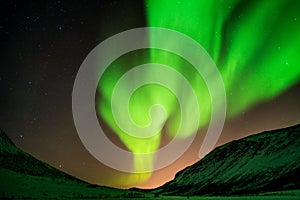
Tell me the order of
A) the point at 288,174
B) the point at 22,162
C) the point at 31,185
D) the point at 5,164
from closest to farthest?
the point at 31,185
the point at 288,174
the point at 5,164
the point at 22,162

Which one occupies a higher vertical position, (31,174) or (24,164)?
(24,164)

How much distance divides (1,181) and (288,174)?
110138mm

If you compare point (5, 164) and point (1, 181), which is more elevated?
point (5, 164)

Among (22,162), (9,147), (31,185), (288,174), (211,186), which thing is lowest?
(31,185)

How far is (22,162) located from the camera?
183 metres

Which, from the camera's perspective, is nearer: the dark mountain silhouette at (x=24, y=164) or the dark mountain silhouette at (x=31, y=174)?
the dark mountain silhouette at (x=31, y=174)

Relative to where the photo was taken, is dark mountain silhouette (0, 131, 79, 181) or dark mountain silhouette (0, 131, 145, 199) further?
dark mountain silhouette (0, 131, 79, 181)

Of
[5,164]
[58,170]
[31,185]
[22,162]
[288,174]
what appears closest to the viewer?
[31,185]

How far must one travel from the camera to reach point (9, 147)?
654 ft

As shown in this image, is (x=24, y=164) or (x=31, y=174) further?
(x=24, y=164)

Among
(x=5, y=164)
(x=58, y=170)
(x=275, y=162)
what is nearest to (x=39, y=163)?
(x=58, y=170)

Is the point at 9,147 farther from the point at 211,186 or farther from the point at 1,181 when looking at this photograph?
the point at 211,186

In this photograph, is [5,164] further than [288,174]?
Yes

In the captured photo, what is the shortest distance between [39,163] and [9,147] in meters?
19.1
